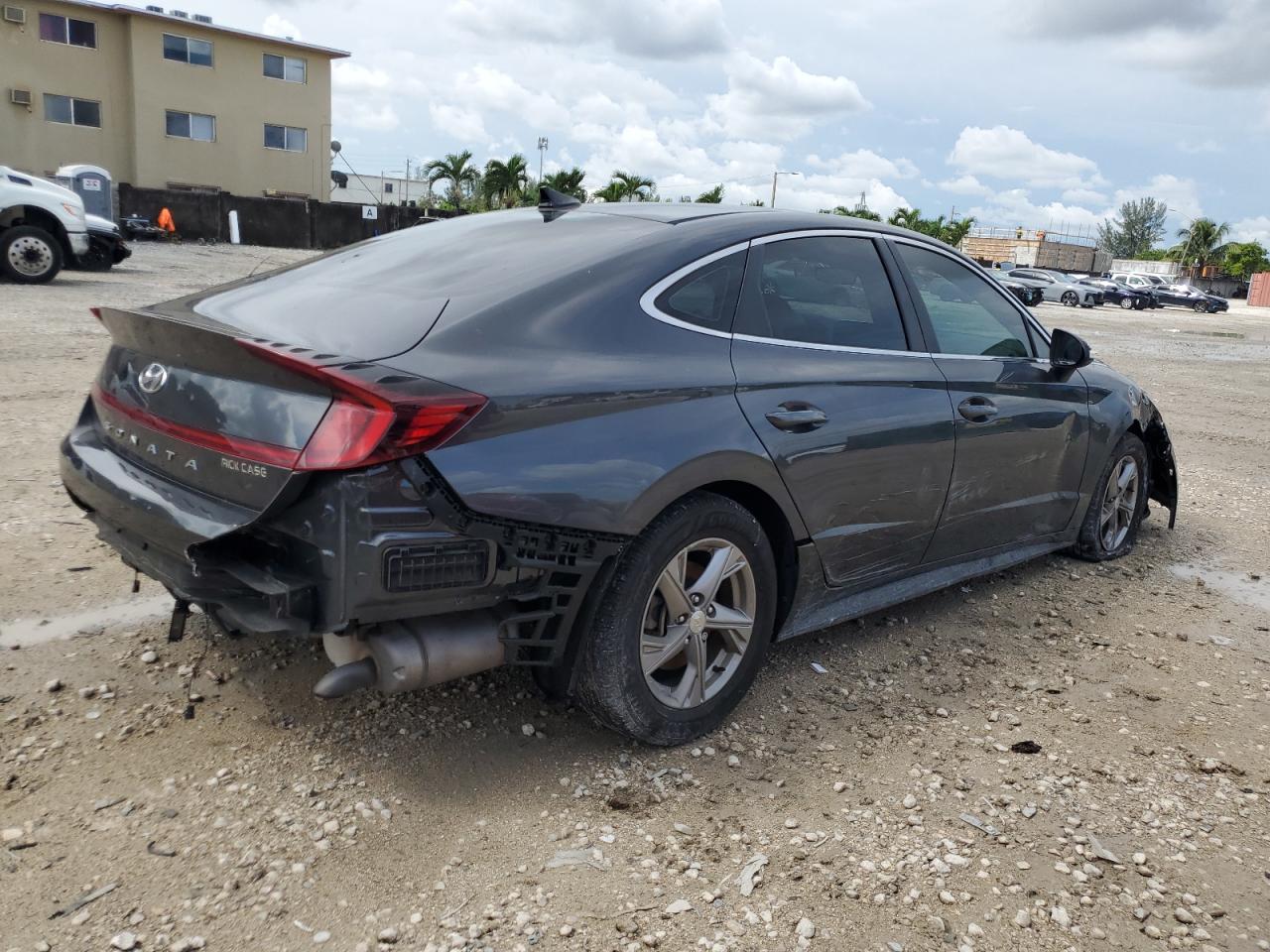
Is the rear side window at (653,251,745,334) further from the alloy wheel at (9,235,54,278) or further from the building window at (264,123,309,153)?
the building window at (264,123,309,153)

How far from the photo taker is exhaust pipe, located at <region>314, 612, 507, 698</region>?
2.55 metres

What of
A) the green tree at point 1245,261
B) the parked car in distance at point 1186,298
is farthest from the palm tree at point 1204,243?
the parked car in distance at point 1186,298

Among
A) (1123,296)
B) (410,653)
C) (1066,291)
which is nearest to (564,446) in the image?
(410,653)

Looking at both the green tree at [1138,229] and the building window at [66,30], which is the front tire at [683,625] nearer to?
the building window at [66,30]

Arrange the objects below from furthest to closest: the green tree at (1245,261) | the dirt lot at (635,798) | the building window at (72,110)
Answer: the green tree at (1245,261)
the building window at (72,110)
the dirt lot at (635,798)

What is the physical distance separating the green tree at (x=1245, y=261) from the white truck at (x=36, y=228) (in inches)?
3512

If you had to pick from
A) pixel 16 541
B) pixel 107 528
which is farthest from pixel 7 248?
pixel 107 528

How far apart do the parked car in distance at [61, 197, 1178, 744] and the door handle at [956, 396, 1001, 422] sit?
21 millimetres

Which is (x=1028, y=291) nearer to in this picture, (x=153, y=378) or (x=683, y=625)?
(x=683, y=625)

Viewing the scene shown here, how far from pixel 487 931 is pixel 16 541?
10.5 feet

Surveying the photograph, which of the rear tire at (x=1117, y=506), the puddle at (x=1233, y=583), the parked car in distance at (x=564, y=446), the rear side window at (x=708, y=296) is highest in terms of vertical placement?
the rear side window at (x=708, y=296)

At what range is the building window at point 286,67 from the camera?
40.4 m

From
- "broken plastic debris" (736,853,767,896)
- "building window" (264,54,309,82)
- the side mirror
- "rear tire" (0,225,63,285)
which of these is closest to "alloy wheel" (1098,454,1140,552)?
the side mirror

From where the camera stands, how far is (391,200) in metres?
61.7
